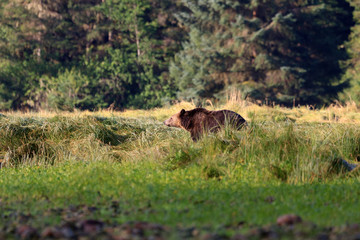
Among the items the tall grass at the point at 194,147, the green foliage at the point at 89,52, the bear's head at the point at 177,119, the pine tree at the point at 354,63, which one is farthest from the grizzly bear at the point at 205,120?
the pine tree at the point at 354,63

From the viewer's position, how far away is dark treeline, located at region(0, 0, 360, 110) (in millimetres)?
33469

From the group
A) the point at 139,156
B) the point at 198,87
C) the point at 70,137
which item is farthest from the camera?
the point at 198,87

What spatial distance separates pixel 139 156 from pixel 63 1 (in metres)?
29.1

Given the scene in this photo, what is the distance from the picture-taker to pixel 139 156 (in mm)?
10734

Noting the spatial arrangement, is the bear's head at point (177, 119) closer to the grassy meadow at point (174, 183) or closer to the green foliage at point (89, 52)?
the grassy meadow at point (174, 183)

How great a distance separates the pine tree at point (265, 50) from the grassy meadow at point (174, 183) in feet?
68.5

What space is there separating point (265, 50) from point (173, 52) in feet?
22.7

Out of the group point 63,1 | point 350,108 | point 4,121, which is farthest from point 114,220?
point 63,1

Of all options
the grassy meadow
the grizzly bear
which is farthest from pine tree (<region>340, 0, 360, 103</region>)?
the grassy meadow

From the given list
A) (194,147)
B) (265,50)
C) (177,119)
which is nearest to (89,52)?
(265,50)

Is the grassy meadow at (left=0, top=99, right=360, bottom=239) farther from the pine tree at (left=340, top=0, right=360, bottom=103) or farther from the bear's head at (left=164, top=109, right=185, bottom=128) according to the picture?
the pine tree at (left=340, top=0, right=360, bottom=103)

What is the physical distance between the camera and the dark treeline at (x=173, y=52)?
33469 millimetres

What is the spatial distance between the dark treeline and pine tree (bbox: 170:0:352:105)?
0.07 metres

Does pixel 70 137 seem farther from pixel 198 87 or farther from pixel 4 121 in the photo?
pixel 198 87
